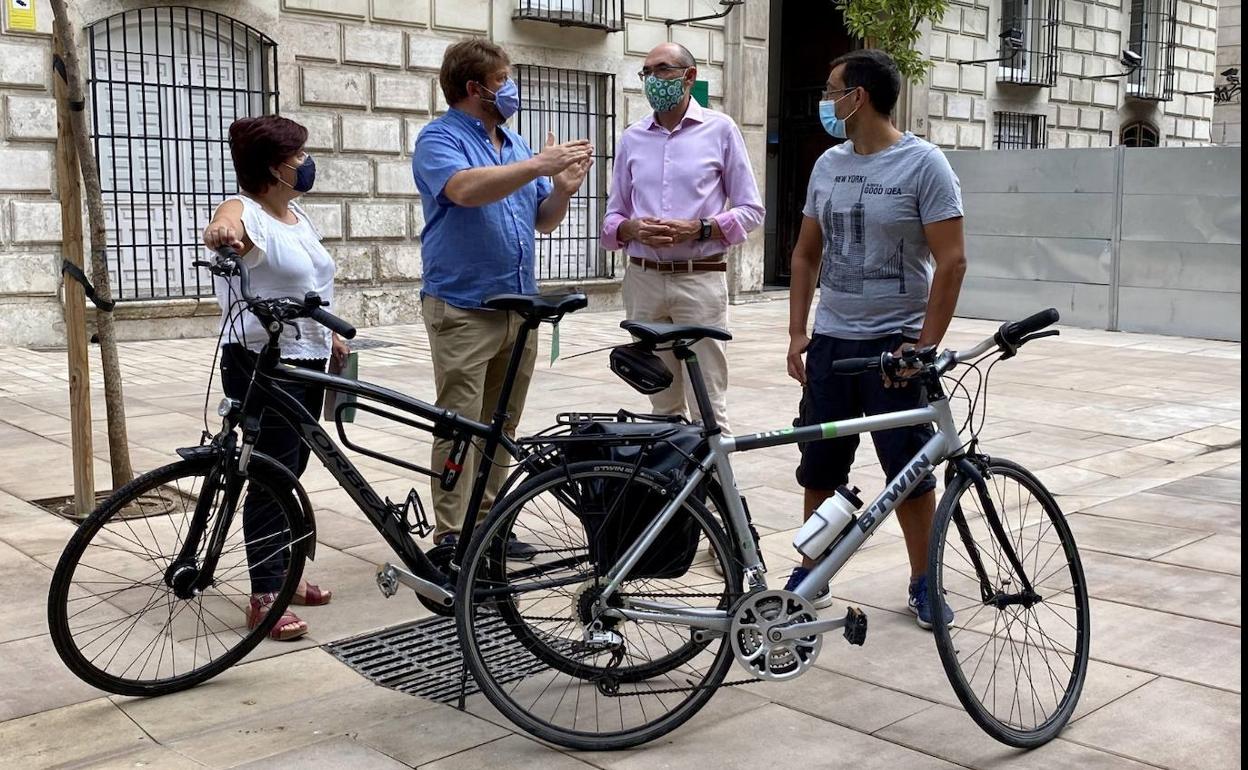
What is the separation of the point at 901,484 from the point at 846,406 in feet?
2.53

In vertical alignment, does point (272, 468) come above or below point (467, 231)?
below

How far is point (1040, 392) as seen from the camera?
10.0 m

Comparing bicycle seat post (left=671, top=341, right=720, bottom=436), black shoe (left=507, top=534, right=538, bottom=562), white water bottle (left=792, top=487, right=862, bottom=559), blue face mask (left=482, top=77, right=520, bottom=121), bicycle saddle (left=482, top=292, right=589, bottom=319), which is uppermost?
blue face mask (left=482, top=77, right=520, bottom=121)

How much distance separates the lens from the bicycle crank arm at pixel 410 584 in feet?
12.8

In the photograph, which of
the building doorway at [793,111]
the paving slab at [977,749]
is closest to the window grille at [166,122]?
the building doorway at [793,111]

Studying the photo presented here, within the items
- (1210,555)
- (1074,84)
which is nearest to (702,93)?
(1074,84)

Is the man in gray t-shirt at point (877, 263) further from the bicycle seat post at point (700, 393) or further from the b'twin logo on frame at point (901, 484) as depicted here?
the bicycle seat post at point (700, 393)

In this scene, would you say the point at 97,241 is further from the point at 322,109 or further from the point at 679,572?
the point at 322,109

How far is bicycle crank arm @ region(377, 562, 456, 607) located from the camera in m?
3.90

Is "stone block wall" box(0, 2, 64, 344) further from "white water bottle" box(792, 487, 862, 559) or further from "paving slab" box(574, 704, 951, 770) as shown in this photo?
"white water bottle" box(792, 487, 862, 559)

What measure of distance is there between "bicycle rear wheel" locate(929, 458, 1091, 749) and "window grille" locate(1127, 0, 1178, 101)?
22.9 meters

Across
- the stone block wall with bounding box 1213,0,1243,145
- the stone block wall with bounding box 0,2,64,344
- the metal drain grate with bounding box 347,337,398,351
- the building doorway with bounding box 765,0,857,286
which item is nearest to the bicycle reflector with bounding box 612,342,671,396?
the metal drain grate with bounding box 347,337,398,351

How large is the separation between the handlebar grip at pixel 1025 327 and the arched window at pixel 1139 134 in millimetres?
23049

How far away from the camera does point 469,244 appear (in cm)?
488
